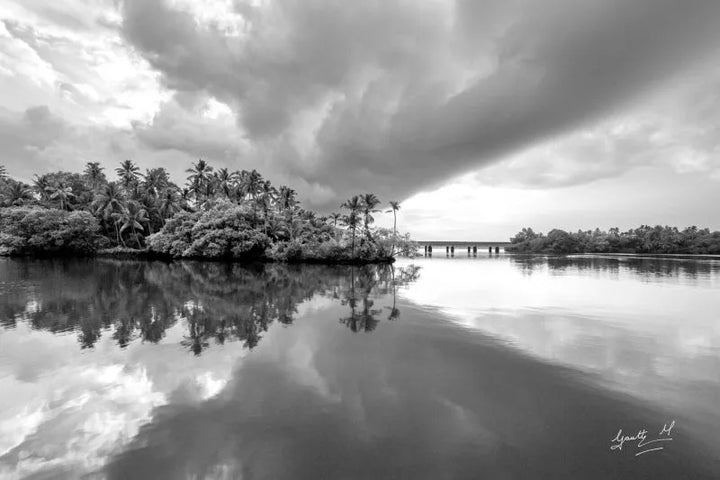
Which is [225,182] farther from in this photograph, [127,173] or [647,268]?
[647,268]

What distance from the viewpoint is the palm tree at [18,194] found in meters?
69.7

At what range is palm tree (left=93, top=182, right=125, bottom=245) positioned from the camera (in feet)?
218

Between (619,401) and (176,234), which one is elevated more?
(176,234)

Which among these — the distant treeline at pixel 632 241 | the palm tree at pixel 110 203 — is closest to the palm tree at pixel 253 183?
the palm tree at pixel 110 203

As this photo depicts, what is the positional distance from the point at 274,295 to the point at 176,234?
145 feet

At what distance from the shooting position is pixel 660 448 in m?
6.80

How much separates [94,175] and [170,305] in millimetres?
74097

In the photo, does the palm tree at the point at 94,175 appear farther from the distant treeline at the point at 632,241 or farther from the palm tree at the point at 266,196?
the distant treeline at the point at 632,241

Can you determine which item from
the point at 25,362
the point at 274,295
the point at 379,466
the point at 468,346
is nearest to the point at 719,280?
the point at 468,346

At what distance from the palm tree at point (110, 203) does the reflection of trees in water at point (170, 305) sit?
1502 inches

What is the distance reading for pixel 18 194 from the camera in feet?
236

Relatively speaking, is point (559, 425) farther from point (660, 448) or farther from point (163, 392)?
point (163, 392)
